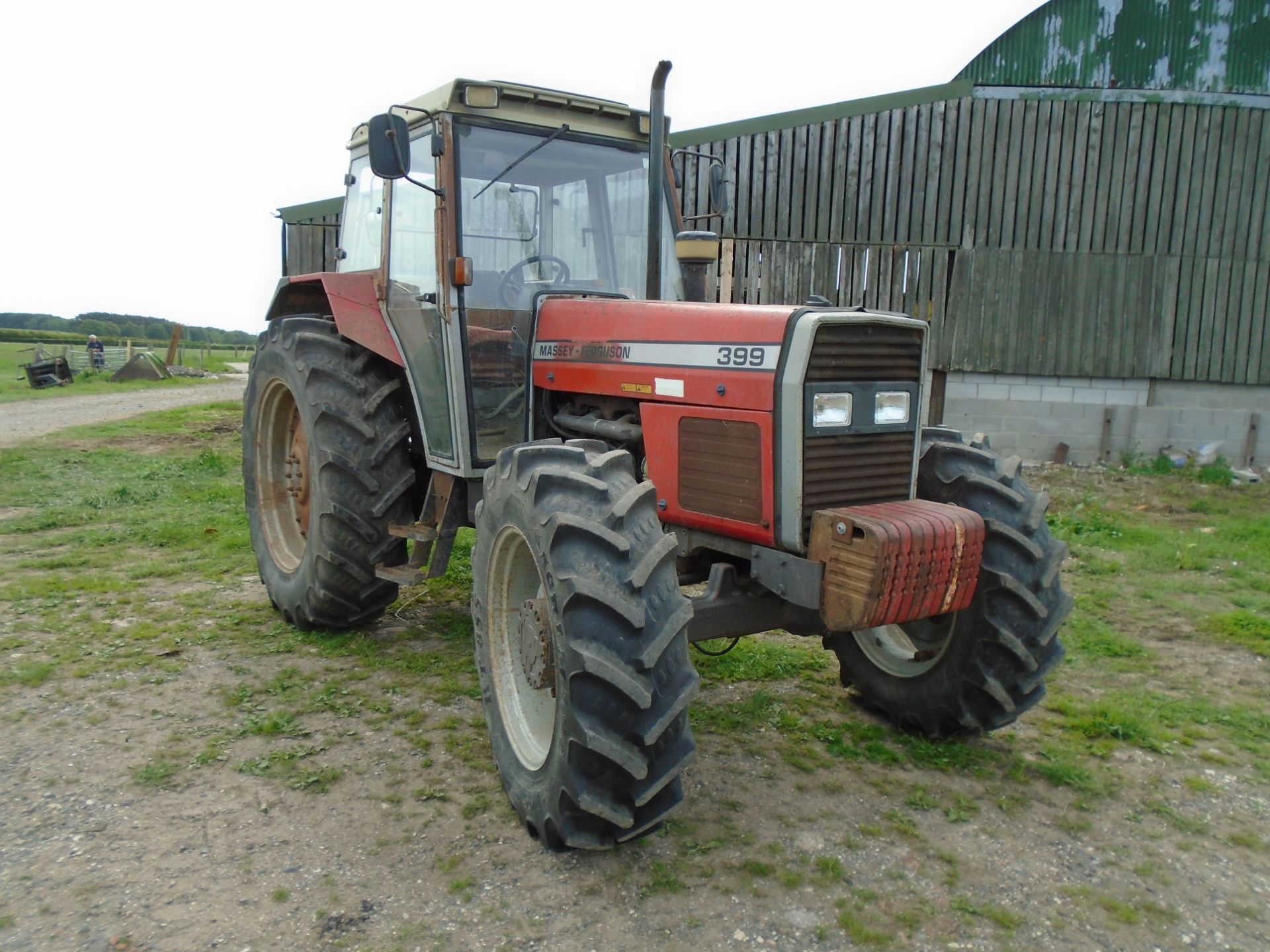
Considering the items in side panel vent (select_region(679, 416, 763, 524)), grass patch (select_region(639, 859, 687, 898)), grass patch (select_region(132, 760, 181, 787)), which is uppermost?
side panel vent (select_region(679, 416, 763, 524))

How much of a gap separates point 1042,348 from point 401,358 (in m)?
8.84

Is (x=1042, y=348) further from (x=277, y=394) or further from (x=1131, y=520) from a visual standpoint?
(x=277, y=394)

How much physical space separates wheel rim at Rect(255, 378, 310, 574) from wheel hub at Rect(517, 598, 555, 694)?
250 cm

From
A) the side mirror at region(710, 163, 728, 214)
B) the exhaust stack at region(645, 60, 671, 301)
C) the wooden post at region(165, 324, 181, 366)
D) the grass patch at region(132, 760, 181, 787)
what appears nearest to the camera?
the grass patch at region(132, 760, 181, 787)

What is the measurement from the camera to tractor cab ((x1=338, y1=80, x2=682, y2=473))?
4152 mm

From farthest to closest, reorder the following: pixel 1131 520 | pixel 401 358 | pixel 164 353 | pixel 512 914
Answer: pixel 164 353, pixel 1131 520, pixel 401 358, pixel 512 914

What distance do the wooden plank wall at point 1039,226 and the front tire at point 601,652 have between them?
8554mm

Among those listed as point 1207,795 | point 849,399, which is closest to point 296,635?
point 849,399

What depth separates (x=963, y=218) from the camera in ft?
36.0

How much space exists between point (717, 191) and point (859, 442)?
66.5 inches

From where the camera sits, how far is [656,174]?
166 inches

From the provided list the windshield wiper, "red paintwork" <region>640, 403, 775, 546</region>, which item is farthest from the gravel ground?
"red paintwork" <region>640, 403, 775, 546</region>

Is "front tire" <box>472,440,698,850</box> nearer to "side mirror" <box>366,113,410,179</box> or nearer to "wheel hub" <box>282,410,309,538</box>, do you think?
"side mirror" <box>366,113,410,179</box>

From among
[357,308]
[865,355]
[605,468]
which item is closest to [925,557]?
[865,355]
